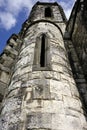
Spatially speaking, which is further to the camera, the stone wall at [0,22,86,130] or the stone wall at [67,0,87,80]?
the stone wall at [67,0,87,80]

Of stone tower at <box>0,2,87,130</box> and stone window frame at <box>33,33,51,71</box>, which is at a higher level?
stone window frame at <box>33,33,51,71</box>

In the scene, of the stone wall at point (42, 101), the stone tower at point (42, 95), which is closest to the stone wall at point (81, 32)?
the stone tower at point (42, 95)

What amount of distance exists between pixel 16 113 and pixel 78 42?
14.3ft

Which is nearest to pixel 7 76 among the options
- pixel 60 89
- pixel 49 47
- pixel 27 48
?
pixel 27 48

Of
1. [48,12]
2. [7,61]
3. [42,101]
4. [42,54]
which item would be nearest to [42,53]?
[42,54]

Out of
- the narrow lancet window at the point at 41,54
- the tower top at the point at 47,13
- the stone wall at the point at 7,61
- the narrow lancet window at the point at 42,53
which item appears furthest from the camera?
the tower top at the point at 47,13

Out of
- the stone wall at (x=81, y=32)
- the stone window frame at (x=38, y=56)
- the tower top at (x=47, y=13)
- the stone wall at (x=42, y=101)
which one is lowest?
the stone wall at (x=42, y=101)

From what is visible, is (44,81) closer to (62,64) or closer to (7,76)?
(62,64)

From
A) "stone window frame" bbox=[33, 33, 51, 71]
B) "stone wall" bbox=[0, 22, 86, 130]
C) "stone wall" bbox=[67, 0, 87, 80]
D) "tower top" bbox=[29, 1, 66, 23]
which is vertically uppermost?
"tower top" bbox=[29, 1, 66, 23]

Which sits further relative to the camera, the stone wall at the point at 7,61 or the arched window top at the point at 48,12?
the arched window top at the point at 48,12

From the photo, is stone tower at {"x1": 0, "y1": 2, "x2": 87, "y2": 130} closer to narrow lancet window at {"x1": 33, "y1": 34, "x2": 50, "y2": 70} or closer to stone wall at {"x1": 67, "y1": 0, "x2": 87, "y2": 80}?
narrow lancet window at {"x1": 33, "y1": 34, "x2": 50, "y2": 70}

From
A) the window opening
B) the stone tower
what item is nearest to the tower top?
the window opening

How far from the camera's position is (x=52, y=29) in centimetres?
674

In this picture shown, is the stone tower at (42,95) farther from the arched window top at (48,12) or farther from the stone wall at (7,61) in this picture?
the arched window top at (48,12)
